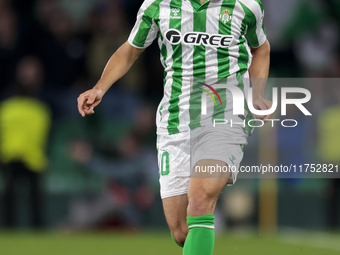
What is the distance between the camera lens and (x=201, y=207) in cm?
353

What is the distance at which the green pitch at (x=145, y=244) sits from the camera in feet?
21.9

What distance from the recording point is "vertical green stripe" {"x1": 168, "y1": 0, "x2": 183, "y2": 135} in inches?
153

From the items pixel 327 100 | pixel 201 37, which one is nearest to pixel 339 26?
pixel 327 100

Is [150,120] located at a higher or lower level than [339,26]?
lower

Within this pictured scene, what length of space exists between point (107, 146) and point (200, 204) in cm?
569

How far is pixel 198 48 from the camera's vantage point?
152 inches

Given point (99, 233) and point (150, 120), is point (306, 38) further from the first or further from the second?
point (99, 233)

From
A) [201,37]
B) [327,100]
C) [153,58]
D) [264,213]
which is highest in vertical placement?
[201,37]

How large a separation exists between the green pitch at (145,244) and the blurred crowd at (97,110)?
554 mm

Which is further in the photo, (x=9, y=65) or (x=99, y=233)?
(x=9, y=65)

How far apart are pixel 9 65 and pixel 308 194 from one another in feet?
15.6

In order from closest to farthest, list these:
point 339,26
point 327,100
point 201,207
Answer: point 201,207
point 327,100
point 339,26

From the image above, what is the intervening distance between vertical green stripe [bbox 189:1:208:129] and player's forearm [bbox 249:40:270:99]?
42 centimetres

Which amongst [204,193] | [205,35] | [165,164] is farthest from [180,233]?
[205,35]
